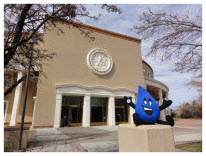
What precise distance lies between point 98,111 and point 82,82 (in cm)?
438

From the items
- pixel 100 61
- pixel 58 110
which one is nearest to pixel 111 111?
pixel 58 110

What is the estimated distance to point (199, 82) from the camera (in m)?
6.56

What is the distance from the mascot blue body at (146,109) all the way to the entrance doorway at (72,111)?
13.2 meters

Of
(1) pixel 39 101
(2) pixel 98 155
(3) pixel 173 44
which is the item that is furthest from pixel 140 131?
(1) pixel 39 101

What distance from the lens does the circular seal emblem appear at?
18000mm

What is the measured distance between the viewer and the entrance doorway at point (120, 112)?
1872cm

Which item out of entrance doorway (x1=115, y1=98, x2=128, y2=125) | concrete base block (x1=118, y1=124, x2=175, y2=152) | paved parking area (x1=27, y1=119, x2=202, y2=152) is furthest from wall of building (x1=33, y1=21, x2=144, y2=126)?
concrete base block (x1=118, y1=124, x2=175, y2=152)

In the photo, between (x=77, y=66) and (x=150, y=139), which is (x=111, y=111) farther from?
(x=150, y=139)

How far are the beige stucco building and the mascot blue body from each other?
12.0 metres

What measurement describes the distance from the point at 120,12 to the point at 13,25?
3.77 metres

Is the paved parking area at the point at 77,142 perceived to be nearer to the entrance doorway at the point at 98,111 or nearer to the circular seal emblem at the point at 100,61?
the entrance doorway at the point at 98,111

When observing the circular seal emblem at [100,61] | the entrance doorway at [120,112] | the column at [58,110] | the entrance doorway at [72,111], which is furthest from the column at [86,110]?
the entrance doorway at [120,112]

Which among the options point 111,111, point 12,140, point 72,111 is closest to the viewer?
point 12,140

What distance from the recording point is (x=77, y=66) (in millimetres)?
17094
